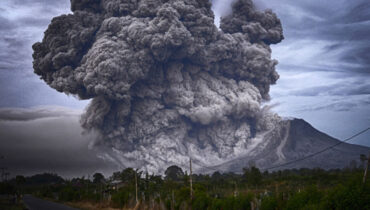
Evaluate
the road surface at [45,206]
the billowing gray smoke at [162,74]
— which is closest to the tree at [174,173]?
the billowing gray smoke at [162,74]

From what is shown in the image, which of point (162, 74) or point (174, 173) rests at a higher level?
point (162, 74)

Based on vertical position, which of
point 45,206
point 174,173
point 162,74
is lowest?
point 45,206

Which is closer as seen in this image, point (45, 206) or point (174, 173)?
point (45, 206)

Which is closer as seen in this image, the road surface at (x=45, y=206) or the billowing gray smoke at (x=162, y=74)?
the road surface at (x=45, y=206)

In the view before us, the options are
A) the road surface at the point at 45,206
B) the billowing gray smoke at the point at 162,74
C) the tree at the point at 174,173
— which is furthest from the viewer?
the tree at the point at 174,173

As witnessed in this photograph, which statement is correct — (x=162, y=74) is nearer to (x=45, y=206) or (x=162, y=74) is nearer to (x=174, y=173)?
(x=174, y=173)

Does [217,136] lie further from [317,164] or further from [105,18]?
[317,164]

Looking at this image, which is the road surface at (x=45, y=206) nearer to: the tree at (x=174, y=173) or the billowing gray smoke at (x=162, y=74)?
the billowing gray smoke at (x=162, y=74)

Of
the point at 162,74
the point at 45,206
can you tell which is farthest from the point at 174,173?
the point at 45,206

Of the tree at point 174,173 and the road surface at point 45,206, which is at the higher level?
the tree at point 174,173
